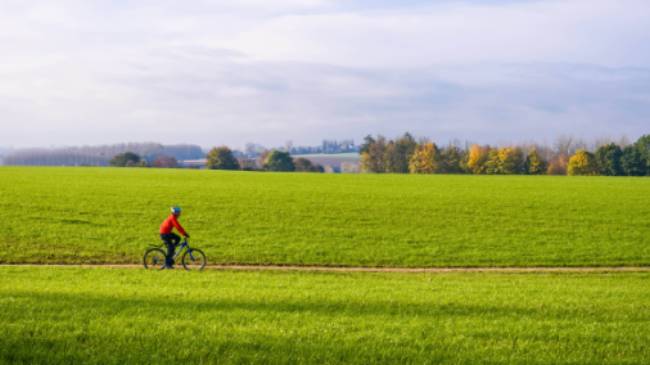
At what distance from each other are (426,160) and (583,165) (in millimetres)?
39734

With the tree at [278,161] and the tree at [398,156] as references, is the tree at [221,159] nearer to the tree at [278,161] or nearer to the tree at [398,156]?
the tree at [278,161]

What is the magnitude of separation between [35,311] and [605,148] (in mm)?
157299

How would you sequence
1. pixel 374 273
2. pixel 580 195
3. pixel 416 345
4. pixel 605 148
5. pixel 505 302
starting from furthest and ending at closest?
pixel 605 148, pixel 580 195, pixel 374 273, pixel 505 302, pixel 416 345

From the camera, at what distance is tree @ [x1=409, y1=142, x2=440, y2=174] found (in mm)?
176000

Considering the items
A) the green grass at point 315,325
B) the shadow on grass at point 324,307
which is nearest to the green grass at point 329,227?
the green grass at point 315,325

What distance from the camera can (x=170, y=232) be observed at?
2228 centimetres

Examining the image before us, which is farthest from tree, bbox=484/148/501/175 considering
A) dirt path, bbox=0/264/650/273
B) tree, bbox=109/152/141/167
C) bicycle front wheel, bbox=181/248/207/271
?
bicycle front wheel, bbox=181/248/207/271

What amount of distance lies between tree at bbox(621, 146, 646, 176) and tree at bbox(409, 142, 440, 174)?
151 feet

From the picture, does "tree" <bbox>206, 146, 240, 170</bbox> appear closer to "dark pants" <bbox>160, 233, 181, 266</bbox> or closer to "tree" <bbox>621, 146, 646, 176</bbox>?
"tree" <bbox>621, 146, 646, 176</bbox>

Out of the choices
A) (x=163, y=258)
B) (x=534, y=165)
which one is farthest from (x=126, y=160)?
(x=163, y=258)

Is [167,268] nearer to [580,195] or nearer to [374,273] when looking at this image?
[374,273]

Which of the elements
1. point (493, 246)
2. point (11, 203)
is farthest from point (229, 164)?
point (493, 246)

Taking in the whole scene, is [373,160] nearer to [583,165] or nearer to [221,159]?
[221,159]

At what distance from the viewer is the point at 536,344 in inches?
411
